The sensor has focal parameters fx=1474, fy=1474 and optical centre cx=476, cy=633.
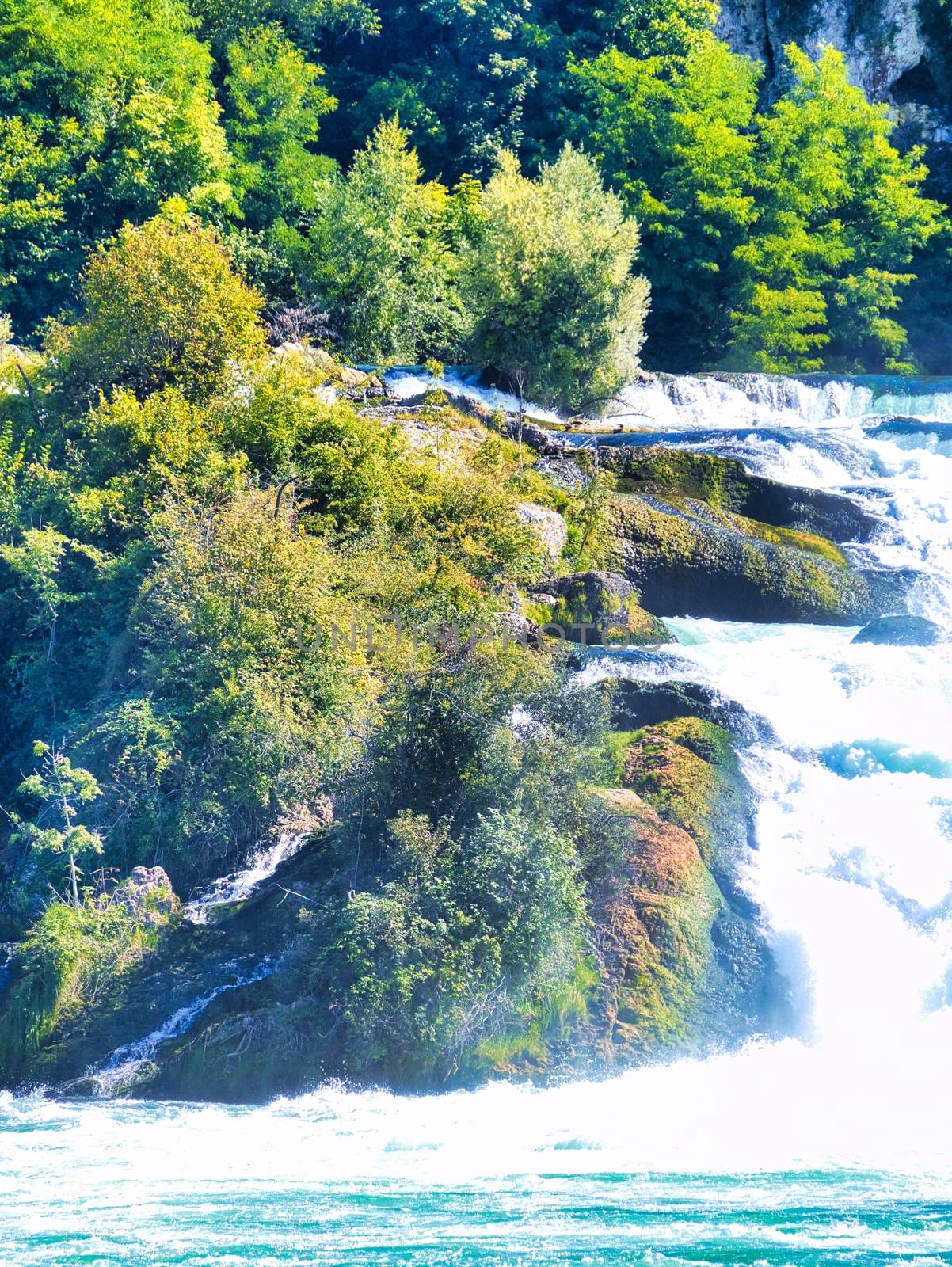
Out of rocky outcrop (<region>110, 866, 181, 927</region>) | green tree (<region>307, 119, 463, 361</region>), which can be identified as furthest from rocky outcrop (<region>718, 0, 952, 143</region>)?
rocky outcrop (<region>110, 866, 181, 927</region>)

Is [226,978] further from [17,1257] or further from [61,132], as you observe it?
[61,132]

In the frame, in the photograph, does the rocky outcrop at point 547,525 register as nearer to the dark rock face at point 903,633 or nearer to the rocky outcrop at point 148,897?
the dark rock face at point 903,633

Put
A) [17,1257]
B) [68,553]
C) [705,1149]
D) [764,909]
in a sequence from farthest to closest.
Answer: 1. [68,553]
2. [764,909]
3. [705,1149]
4. [17,1257]

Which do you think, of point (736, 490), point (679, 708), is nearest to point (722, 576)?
point (736, 490)

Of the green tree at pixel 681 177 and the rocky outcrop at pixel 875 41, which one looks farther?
the rocky outcrop at pixel 875 41

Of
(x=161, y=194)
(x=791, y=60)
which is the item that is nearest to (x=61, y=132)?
(x=161, y=194)

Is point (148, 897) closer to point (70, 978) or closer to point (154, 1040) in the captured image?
point (70, 978)

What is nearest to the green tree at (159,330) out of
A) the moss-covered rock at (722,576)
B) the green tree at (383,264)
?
the moss-covered rock at (722,576)
